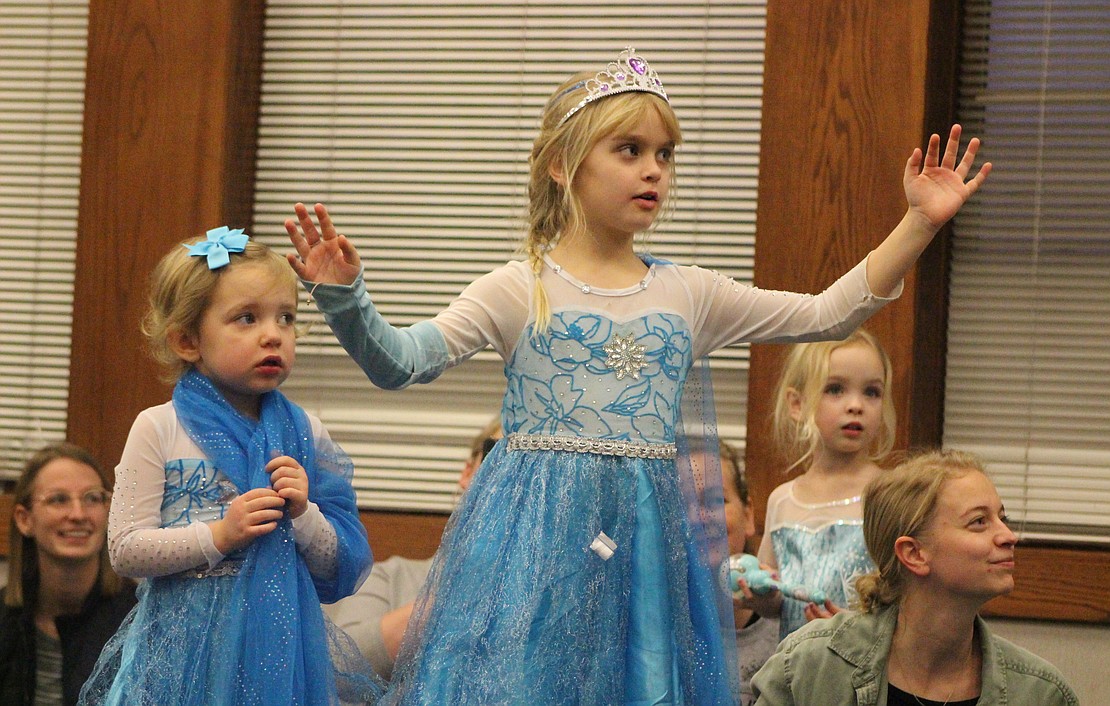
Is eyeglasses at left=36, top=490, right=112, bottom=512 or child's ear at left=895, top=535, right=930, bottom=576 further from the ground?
child's ear at left=895, top=535, right=930, bottom=576

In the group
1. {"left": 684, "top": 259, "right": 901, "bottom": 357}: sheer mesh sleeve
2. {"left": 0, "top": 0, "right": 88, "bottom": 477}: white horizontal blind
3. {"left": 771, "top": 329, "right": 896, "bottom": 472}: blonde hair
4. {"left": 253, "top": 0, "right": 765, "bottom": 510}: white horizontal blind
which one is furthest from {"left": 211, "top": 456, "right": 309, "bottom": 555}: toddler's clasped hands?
{"left": 0, "top": 0, "right": 88, "bottom": 477}: white horizontal blind

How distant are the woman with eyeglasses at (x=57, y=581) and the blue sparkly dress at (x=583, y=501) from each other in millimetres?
1376

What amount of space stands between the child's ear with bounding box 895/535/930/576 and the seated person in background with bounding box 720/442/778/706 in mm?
795

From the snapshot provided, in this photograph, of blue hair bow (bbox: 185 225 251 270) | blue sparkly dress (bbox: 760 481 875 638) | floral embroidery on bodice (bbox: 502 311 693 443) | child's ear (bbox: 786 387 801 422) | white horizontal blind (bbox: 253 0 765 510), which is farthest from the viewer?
white horizontal blind (bbox: 253 0 765 510)

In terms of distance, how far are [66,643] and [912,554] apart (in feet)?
6.80

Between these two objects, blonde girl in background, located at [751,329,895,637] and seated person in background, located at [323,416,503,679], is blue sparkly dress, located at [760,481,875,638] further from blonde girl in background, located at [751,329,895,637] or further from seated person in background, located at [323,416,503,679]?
seated person in background, located at [323,416,503,679]

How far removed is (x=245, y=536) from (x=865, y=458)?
1.70m

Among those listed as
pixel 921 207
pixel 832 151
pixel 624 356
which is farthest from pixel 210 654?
pixel 832 151

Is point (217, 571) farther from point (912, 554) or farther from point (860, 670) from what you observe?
point (912, 554)

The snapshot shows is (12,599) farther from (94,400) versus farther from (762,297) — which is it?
(762,297)

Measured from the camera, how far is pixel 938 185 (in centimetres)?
248

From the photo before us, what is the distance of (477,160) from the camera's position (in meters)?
4.50

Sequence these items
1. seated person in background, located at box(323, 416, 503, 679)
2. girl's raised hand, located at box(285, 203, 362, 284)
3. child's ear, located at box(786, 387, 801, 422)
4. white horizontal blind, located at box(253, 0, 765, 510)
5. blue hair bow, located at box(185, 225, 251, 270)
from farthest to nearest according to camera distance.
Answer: white horizontal blind, located at box(253, 0, 765, 510)
child's ear, located at box(786, 387, 801, 422)
seated person in background, located at box(323, 416, 503, 679)
blue hair bow, located at box(185, 225, 251, 270)
girl's raised hand, located at box(285, 203, 362, 284)

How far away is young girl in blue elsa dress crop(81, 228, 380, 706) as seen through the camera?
2.48 metres
